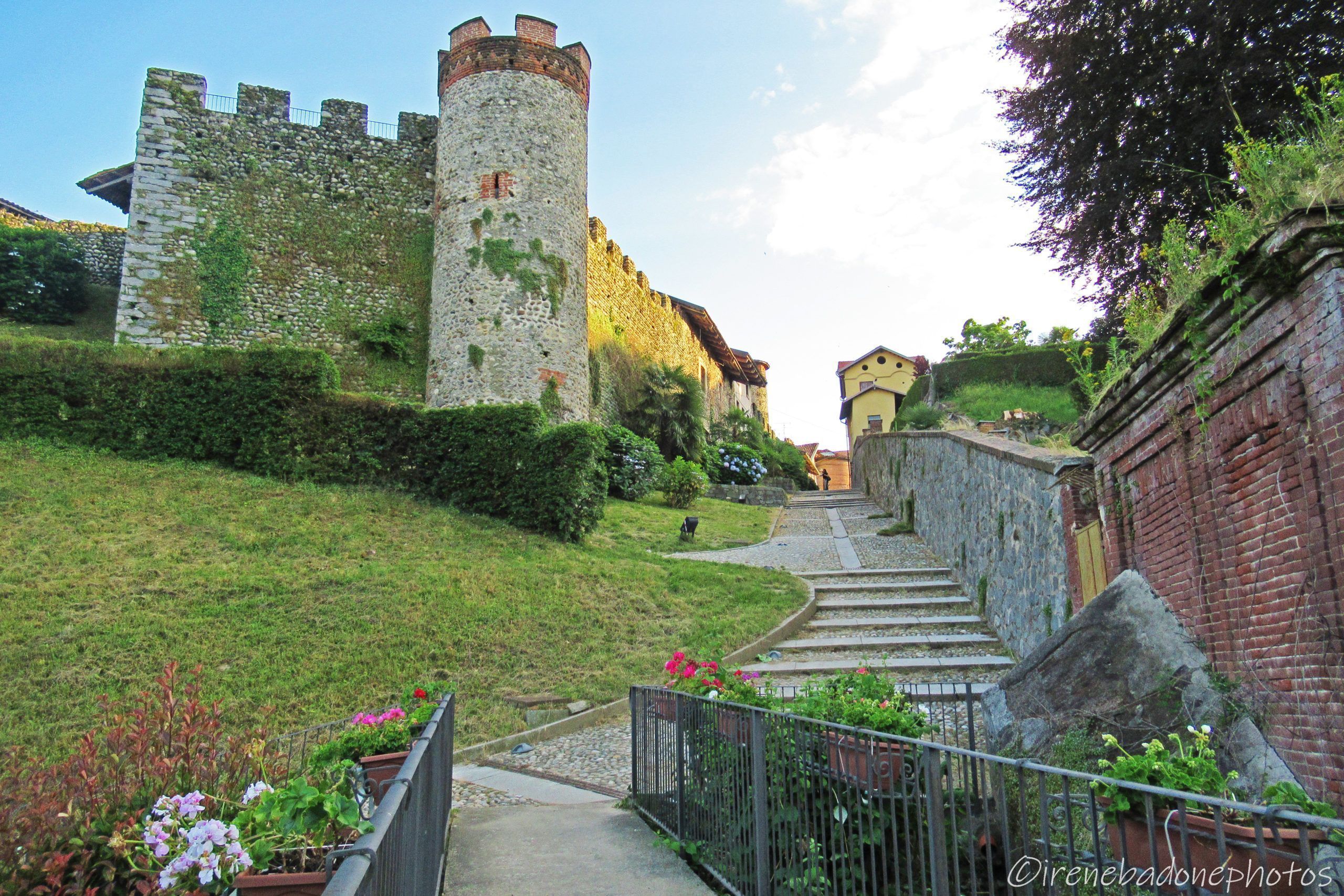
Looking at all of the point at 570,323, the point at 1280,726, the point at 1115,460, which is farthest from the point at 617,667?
the point at 570,323

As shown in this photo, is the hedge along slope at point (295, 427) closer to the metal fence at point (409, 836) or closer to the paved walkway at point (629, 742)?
the paved walkway at point (629, 742)

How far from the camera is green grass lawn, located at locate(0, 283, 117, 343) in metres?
19.6

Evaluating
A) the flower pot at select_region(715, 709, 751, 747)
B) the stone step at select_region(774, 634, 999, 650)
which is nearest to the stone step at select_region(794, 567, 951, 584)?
the stone step at select_region(774, 634, 999, 650)

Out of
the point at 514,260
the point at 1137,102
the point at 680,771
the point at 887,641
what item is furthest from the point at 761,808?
the point at 514,260

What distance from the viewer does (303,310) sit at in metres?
20.2

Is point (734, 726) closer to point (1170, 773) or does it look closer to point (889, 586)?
point (1170, 773)

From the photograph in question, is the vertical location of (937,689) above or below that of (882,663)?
below

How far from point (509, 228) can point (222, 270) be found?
690cm

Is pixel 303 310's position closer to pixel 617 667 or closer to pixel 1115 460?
pixel 617 667

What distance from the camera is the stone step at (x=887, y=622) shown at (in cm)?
970

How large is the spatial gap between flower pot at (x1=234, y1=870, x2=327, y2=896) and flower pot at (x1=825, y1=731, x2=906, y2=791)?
1702 millimetres

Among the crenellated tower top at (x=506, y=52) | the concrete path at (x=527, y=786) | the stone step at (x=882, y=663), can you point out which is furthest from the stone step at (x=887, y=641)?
the crenellated tower top at (x=506, y=52)

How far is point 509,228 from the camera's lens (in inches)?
766

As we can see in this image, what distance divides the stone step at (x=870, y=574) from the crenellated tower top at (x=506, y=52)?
14.4 metres
